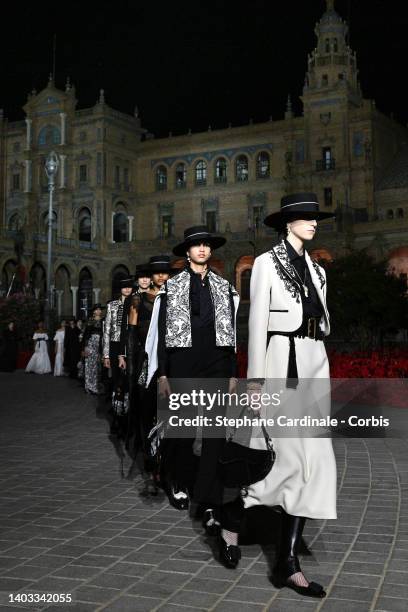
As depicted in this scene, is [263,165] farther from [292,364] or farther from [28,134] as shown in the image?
[292,364]

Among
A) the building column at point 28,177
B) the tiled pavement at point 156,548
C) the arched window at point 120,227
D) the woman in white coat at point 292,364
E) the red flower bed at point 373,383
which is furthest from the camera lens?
the building column at point 28,177

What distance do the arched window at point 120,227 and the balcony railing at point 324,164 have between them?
18831mm

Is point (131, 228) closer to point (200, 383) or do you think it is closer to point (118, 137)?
point (118, 137)

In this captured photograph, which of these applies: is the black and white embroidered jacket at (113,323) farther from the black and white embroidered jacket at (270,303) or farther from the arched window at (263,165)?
the arched window at (263,165)

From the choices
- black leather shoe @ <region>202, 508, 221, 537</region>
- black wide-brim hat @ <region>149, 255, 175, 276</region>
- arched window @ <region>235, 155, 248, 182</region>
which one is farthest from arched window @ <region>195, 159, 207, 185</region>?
black leather shoe @ <region>202, 508, 221, 537</region>

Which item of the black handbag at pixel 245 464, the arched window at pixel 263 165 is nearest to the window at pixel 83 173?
the arched window at pixel 263 165

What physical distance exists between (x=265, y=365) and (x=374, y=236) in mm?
45360

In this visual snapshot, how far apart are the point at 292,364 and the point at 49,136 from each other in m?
65.0

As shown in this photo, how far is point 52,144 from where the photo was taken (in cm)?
6519

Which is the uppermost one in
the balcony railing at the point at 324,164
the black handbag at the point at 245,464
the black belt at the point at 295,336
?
the balcony railing at the point at 324,164

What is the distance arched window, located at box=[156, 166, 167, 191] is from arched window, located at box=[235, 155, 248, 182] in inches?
275

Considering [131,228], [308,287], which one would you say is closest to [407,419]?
[308,287]

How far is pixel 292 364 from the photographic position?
4.19 metres

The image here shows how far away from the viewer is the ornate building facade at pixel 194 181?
172 ft
